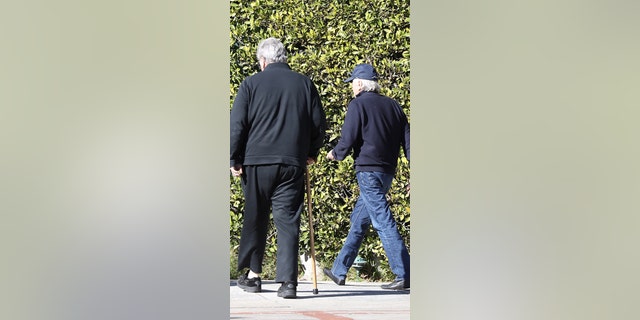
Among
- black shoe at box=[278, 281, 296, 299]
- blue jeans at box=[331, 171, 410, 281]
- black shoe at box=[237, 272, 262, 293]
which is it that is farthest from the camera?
→ blue jeans at box=[331, 171, 410, 281]

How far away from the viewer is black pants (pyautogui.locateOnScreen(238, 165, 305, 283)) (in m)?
5.07

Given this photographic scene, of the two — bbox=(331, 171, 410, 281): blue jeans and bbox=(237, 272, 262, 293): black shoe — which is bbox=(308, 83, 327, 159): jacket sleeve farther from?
bbox=(237, 272, 262, 293): black shoe

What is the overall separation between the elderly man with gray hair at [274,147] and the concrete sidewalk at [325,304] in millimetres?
218

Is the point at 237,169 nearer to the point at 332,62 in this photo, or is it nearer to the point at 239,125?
the point at 239,125

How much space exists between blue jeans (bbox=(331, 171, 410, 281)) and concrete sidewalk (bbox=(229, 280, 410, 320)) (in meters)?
0.18

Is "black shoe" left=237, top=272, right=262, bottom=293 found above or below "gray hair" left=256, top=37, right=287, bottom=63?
below

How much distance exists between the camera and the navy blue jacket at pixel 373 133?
19.1ft

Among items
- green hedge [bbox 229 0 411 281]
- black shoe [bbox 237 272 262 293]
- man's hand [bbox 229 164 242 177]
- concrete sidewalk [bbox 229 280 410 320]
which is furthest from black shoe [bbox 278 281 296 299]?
green hedge [bbox 229 0 411 281]

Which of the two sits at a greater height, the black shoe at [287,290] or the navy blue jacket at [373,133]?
the navy blue jacket at [373,133]

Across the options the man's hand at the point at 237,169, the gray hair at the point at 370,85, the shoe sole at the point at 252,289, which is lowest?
the shoe sole at the point at 252,289

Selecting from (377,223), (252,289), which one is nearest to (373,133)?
(377,223)

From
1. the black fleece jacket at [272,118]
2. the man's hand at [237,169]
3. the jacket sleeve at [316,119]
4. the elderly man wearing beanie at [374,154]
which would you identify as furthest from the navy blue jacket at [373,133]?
the man's hand at [237,169]

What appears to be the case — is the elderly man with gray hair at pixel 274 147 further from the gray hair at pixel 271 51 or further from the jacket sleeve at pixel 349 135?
the jacket sleeve at pixel 349 135
